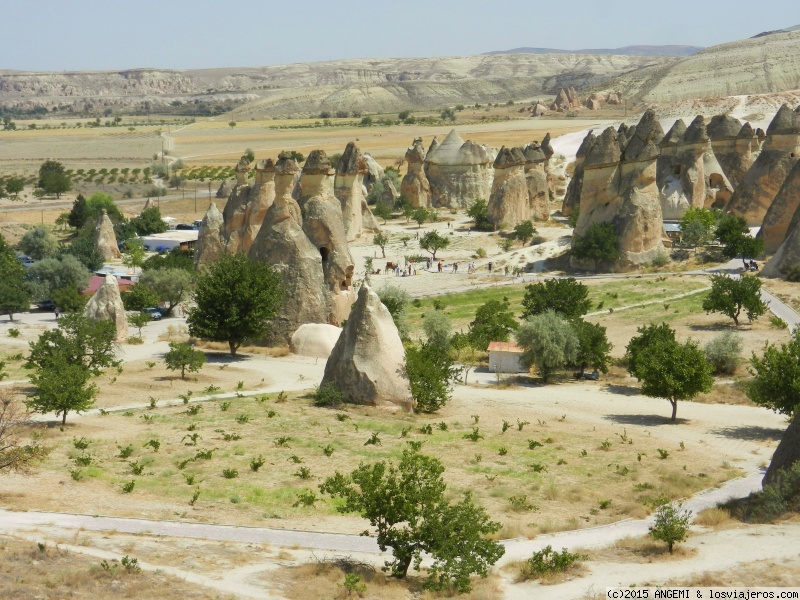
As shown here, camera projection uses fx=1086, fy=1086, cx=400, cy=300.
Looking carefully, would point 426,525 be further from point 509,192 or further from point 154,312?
point 509,192

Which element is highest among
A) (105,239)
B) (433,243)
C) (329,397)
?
(433,243)

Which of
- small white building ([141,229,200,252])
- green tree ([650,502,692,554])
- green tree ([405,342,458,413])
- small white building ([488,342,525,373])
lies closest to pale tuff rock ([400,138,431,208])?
small white building ([141,229,200,252])

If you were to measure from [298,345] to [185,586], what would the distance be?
19831 mm

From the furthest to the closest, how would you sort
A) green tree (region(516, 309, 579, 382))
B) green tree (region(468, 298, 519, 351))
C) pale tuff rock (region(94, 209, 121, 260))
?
pale tuff rock (region(94, 209, 121, 260))
green tree (region(468, 298, 519, 351))
green tree (region(516, 309, 579, 382))

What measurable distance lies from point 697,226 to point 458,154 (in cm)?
2595

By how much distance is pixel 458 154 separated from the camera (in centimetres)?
7575

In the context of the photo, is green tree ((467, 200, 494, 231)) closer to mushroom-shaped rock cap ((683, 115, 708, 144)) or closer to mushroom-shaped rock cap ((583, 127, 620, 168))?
mushroom-shaped rock cap ((683, 115, 708, 144))

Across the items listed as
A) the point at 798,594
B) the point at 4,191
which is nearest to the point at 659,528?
the point at 798,594

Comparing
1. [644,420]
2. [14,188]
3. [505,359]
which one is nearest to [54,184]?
[14,188]

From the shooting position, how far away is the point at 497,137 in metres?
127

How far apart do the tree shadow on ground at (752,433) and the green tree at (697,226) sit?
89.7 feet

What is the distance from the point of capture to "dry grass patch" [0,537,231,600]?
14.3 m

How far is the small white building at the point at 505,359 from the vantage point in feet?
112

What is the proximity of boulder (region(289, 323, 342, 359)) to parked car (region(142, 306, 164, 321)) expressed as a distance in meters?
10.2
